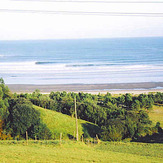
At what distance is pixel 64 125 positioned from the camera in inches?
836

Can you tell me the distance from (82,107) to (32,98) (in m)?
5.83

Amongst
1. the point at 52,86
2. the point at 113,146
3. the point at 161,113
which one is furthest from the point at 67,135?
the point at 52,86

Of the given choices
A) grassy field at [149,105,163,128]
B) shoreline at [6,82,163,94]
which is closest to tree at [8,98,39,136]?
grassy field at [149,105,163,128]

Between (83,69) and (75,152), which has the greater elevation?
(83,69)

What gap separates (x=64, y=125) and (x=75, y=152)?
665 centimetres

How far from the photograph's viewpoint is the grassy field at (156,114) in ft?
79.4

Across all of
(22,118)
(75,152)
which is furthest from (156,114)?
(75,152)

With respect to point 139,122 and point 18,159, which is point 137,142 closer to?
point 139,122

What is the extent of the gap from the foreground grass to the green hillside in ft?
9.63

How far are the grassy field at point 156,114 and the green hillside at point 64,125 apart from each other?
20.1 ft

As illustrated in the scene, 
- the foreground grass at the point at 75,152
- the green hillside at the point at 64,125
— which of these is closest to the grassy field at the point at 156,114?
the green hillside at the point at 64,125

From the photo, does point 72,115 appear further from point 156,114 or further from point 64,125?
point 156,114

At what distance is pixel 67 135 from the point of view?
66.5 ft

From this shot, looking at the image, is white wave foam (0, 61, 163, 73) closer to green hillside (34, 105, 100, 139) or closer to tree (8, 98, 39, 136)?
green hillside (34, 105, 100, 139)
